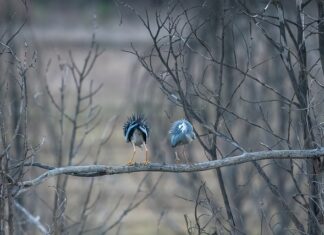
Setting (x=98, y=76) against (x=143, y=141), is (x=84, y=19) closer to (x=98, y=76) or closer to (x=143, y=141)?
(x=98, y=76)

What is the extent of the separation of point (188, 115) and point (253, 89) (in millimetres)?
7517

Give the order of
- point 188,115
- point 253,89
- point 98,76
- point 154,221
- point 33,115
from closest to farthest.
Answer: point 188,115 < point 33,115 < point 253,89 < point 154,221 < point 98,76

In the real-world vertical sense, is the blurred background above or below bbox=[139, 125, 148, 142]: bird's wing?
above

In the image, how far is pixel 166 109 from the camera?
1398 cm

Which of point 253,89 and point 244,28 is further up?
point 244,28

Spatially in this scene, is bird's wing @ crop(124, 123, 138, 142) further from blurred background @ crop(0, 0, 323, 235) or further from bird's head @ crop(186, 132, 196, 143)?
blurred background @ crop(0, 0, 323, 235)

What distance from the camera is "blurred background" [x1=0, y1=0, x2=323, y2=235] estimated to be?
7.25 m

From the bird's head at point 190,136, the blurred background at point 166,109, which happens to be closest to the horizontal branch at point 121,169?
the blurred background at point 166,109

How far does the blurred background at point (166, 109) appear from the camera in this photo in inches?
285

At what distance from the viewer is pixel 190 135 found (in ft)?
21.5

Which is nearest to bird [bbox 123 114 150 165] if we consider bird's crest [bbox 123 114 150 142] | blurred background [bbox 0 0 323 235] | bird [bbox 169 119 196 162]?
bird's crest [bbox 123 114 150 142]

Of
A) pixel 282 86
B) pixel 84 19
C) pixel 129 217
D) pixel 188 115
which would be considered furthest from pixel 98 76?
pixel 188 115

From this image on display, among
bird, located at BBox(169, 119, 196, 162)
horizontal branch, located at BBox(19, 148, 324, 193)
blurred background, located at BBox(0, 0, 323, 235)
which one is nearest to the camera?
horizontal branch, located at BBox(19, 148, 324, 193)

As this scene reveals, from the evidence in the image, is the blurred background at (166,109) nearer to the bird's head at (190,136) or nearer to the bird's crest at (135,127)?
the bird's head at (190,136)
